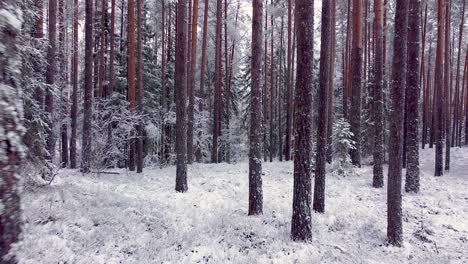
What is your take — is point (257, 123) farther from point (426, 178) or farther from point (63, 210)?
point (426, 178)

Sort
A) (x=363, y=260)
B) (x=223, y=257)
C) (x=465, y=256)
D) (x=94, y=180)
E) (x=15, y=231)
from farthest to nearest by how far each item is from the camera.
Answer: (x=94, y=180), (x=465, y=256), (x=363, y=260), (x=223, y=257), (x=15, y=231)

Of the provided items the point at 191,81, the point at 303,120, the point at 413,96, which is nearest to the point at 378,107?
the point at 413,96

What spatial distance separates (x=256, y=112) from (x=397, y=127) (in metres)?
3.55

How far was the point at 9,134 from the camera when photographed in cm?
156

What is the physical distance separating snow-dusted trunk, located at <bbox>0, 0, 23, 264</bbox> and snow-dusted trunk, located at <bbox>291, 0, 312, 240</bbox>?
5755mm

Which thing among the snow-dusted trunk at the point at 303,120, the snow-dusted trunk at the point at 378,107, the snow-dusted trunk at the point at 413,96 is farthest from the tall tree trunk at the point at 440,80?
the snow-dusted trunk at the point at 303,120

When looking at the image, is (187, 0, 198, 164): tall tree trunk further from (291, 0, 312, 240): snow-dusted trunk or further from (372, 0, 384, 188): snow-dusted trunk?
(291, 0, 312, 240): snow-dusted trunk

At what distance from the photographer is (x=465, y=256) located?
7102 mm

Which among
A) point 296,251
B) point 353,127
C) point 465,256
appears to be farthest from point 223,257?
point 353,127

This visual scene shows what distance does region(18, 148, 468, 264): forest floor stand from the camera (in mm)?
5863

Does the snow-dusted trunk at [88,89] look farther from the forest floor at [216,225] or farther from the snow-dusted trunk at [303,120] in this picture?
the snow-dusted trunk at [303,120]

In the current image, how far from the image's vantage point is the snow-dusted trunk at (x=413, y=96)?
1003cm

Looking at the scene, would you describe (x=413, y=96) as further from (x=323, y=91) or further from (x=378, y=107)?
(x=323, y=91)

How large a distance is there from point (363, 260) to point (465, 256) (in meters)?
2.67
